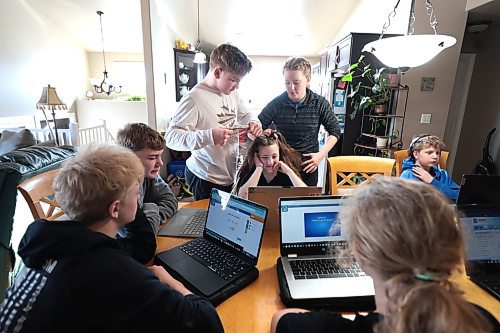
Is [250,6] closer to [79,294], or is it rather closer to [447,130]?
[447,130]

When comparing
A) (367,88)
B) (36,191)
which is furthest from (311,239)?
(367,88)

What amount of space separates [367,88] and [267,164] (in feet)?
6.76

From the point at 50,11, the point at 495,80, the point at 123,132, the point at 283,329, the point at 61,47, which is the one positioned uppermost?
the point at 50,11

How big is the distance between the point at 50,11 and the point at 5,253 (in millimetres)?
5736

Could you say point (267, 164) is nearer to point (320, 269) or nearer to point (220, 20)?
point (320, 269)

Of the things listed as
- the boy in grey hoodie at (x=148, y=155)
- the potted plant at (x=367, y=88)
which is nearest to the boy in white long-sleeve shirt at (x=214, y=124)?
the boy in grey hoodie at (x=148, y=155)

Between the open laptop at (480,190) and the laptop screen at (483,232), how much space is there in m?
0.13

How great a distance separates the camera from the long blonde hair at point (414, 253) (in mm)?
447

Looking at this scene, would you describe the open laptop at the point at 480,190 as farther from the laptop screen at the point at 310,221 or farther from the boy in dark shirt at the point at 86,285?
the boy in dark shirt at the point at 86,285

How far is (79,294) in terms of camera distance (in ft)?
1.96

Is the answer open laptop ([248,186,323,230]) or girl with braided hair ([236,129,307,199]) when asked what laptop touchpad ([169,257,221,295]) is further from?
girl with braided hair ([236,129,307,199])

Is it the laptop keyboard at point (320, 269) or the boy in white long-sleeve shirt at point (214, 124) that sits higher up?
the boy in white long-sleeve shirt at point (214, 124)

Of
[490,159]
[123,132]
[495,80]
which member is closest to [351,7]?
[495,80]

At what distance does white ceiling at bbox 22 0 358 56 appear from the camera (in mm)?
4715
